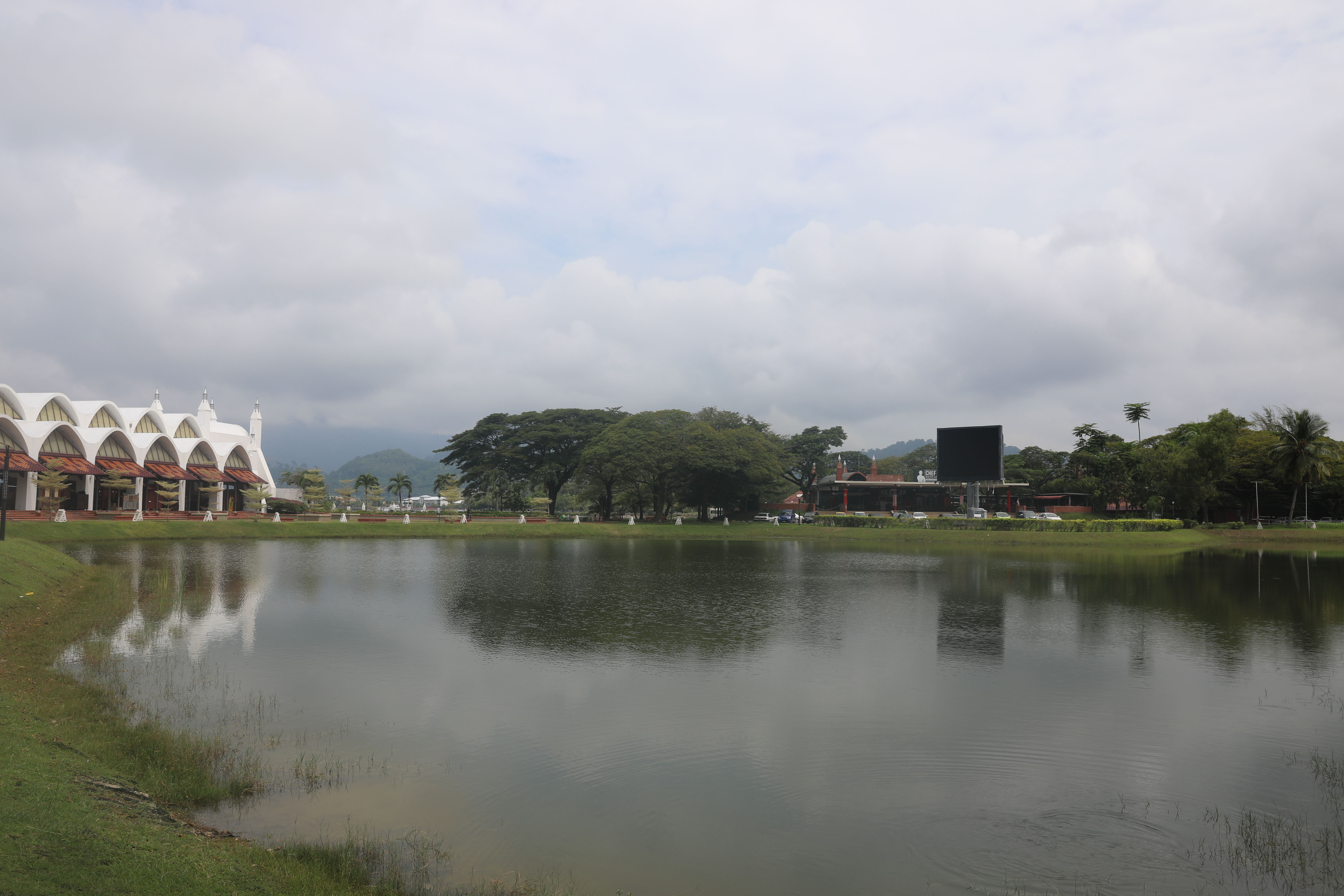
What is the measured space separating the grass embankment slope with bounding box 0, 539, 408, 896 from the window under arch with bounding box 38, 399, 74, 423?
173 ft

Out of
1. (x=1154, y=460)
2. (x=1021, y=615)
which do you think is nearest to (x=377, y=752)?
(x=1021, y=615)

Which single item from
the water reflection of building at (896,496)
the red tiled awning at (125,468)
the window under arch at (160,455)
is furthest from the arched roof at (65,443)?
the water reflection of building at (896,496)

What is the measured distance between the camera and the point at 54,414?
54.8 m

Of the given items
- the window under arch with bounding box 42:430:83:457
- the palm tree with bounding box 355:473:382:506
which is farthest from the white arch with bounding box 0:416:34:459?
the palm tree with bounding box 355:473:382:506

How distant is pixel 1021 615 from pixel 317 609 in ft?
62.5

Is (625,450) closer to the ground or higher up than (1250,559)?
higher up

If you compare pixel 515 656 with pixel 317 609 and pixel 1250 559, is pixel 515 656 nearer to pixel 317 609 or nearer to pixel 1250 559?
pixel 317 609

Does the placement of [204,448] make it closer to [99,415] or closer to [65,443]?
[99,415]

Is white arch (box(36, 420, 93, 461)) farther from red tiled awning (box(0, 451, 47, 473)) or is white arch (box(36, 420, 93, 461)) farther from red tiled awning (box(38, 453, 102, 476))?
red tiled awning (box(0, 451, 47, 473))

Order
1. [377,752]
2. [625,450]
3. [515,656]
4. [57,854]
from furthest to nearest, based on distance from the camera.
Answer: [625,450]
[515,656]
[377,752]
[57,854]

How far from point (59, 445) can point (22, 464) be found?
21.6ft

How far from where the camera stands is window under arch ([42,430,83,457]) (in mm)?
51906

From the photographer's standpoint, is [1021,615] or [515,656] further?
[1021,615]

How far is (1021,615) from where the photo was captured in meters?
21.3
